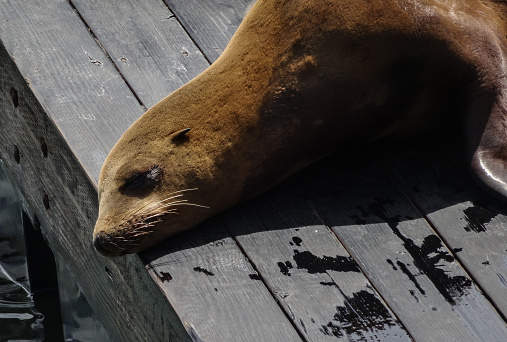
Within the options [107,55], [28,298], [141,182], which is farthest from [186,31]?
[28,298]

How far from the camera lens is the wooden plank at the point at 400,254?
2.96 m

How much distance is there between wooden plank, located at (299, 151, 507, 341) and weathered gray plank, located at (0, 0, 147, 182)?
2.80ft

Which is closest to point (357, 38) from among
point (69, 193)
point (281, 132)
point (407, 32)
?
point (407, 32)

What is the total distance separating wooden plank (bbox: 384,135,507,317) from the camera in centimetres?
316

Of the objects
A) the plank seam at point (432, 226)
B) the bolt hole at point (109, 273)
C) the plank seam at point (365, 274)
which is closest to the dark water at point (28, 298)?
the bolt hole at point (109, 273)

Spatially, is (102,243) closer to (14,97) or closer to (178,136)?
(178,136)

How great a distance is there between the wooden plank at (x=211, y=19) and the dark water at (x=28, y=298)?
1331 millimetres

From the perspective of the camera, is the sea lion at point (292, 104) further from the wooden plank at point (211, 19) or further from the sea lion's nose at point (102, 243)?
the wooden plank at point (211, 19)

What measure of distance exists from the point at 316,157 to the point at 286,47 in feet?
1.47

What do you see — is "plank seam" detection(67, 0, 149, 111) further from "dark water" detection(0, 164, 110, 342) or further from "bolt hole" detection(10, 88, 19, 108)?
"dark water" detection(0, 164, 110, 342)

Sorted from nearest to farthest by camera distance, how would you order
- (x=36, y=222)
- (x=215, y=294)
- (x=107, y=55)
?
(x=215, y=294) < (x=107, y=55) < (x=36, y=222)

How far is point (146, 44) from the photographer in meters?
4.16

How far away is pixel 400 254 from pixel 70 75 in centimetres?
172

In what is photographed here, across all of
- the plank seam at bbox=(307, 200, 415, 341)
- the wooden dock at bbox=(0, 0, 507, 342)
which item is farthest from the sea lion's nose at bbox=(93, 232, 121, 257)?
the plank seam at bbox=(307, 200, 415, 341)
